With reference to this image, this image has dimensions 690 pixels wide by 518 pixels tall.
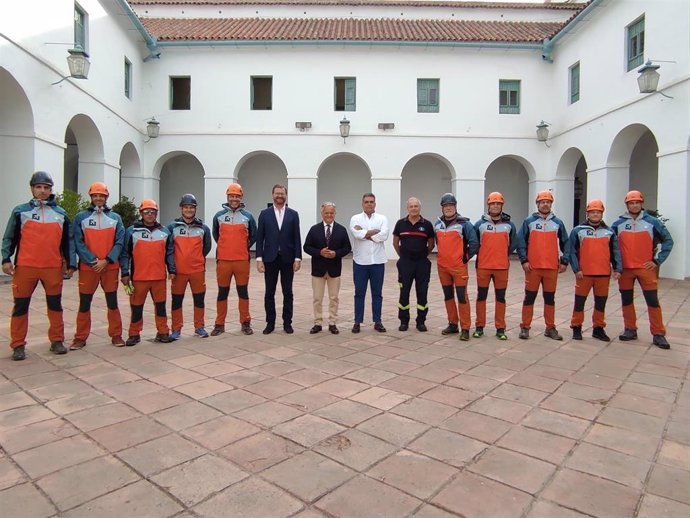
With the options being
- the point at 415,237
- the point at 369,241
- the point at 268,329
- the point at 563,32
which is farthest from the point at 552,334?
the point at 563,32

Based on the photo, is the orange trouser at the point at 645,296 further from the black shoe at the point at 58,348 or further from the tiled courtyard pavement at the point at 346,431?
the black shoe at the point at 58,348

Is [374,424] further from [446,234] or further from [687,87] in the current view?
[687,87]

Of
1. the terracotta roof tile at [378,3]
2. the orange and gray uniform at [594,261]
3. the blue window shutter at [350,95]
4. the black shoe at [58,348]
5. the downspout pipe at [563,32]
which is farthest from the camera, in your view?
the terracotta roof tile at [378,3]

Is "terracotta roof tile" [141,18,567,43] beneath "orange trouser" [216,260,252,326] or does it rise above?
above

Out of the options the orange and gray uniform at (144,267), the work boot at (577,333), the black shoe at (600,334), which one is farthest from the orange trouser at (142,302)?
the black shoe at (600,334)

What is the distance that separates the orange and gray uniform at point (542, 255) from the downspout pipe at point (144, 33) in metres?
14.1

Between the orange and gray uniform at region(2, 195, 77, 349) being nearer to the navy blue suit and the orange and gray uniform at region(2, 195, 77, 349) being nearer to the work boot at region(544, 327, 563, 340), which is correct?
the navy blue suit

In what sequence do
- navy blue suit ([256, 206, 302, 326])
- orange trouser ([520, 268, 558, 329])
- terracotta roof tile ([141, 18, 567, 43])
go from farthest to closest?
terracotta roof tile ([141, 18, 567, 43]), navy blue suit ([256, 206, 302, 326]), orange trouser ([520, 268, 558, 329])

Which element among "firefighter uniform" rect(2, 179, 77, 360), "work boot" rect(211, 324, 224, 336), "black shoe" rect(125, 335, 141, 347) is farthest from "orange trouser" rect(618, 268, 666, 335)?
"firefighter uniform" rect(2, 179, 77, 360)

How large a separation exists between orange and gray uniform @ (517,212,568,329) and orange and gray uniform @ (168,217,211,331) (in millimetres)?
4107

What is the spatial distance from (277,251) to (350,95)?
12963 millimetres

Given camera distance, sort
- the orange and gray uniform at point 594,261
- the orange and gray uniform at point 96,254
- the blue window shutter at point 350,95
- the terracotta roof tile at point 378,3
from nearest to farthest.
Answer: the orange and gray uniform at point 96,254 < the orange and gray uniform at point 594,261 < the blue window shutter at point 350,95 < the terracotta roof tile at point 378,3

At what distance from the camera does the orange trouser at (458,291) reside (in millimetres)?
6004

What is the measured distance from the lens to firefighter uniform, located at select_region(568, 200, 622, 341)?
5.89 meters
